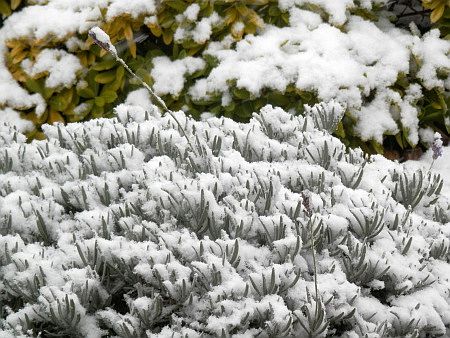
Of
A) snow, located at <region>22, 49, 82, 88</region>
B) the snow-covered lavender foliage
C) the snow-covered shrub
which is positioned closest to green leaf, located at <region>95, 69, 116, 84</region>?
the snow-covered shrub

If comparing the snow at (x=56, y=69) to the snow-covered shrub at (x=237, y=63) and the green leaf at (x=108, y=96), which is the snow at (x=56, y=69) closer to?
the snow-covered shrub at (x=237, y=63)

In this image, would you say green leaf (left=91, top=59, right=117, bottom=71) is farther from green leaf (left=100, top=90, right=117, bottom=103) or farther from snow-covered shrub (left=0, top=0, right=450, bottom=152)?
green leaf (left=100, top=90, right=117, bottom=103)

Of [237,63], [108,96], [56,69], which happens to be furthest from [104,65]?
[237,63]

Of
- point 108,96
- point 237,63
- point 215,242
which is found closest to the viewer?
point 215,242

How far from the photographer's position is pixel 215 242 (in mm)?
1711

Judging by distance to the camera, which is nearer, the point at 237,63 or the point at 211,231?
the point at 211,231

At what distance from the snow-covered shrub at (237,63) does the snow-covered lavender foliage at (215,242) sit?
122 centimetres

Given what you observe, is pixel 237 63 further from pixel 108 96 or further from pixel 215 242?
pixel 215 242

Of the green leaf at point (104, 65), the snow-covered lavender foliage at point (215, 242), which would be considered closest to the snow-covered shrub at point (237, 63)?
the green leaf at point (104, 65)

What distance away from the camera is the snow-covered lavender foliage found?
5.27 feet

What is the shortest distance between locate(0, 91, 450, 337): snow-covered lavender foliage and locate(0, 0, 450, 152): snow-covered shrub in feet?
4.00

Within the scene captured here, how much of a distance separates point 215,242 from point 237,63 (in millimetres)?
1977

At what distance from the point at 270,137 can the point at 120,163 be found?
62cm

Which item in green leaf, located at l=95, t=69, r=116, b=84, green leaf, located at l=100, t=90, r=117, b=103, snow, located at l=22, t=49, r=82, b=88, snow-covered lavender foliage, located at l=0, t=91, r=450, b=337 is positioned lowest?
green leaf, located at l=100, t=90, r=117, b=103
